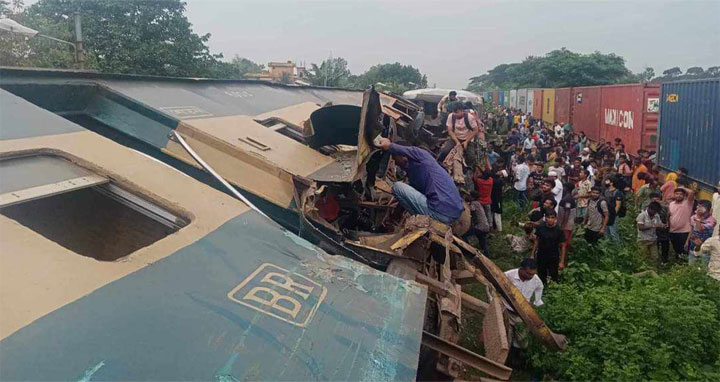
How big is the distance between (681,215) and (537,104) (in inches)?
870

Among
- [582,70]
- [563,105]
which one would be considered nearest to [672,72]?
[582,70]

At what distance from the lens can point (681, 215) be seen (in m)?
6.40

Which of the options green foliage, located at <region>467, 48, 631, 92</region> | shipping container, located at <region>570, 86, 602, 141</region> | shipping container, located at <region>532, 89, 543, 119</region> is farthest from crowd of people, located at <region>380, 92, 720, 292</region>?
green foliage, located at <region>467, 48, 631, 92</region>

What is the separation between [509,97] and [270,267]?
37121 millimetres

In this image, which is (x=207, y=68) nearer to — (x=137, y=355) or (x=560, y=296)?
(x=560, y=296)

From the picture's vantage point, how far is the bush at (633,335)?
3715mm

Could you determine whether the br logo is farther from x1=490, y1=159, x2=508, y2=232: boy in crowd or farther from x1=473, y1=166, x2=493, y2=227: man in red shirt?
x1=490, y1=159, x2=508, y2=232: boy in crowd

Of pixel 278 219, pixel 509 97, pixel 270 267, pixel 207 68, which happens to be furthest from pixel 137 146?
pixel 509 97

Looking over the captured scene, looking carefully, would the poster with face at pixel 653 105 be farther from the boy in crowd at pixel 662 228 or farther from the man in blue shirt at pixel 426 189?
the man in blue shirt at pixel 426 189

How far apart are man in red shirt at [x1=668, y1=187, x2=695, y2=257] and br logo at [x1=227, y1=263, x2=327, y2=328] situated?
5639mm

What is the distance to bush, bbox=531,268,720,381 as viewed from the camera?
371 cm

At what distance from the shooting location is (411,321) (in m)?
2.42

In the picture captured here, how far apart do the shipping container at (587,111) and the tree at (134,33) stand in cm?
1415

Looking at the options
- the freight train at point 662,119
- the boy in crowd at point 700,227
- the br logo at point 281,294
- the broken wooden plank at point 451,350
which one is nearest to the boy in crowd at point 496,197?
the boy in crowd at point 700,227
